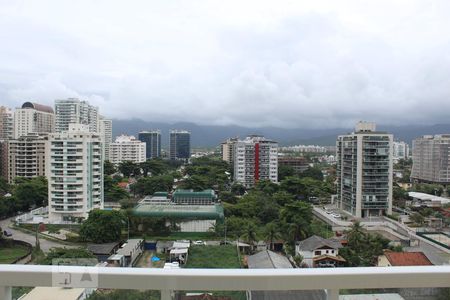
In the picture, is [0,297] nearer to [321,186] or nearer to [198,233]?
[198,233]

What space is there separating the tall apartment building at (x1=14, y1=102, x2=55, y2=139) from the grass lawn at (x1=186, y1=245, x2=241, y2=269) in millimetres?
23930

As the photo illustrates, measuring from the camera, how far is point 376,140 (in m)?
14.9

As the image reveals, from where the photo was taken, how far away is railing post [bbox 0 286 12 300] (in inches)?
35.5

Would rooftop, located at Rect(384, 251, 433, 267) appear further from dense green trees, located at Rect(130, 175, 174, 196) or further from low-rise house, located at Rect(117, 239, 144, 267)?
dense green trees, located at Rect(130, 175, 174, 196)

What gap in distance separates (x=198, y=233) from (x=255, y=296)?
11111 millimetres

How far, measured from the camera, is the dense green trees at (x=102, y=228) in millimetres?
10242

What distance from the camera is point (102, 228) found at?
1024 centimetres

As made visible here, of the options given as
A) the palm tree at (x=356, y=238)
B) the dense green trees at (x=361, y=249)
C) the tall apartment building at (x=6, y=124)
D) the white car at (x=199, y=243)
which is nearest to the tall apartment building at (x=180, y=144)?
the tall apartment building at (x=6, y=124)

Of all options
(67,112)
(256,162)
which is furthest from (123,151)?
(256,162)

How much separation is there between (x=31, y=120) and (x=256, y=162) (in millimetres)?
18379

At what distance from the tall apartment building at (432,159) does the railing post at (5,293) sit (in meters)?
27.5

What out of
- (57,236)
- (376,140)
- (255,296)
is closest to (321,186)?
(376,140)

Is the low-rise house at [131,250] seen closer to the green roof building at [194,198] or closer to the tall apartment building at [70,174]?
the tall apartment building at [70,174]

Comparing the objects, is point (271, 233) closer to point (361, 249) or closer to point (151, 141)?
point (361, 249)
